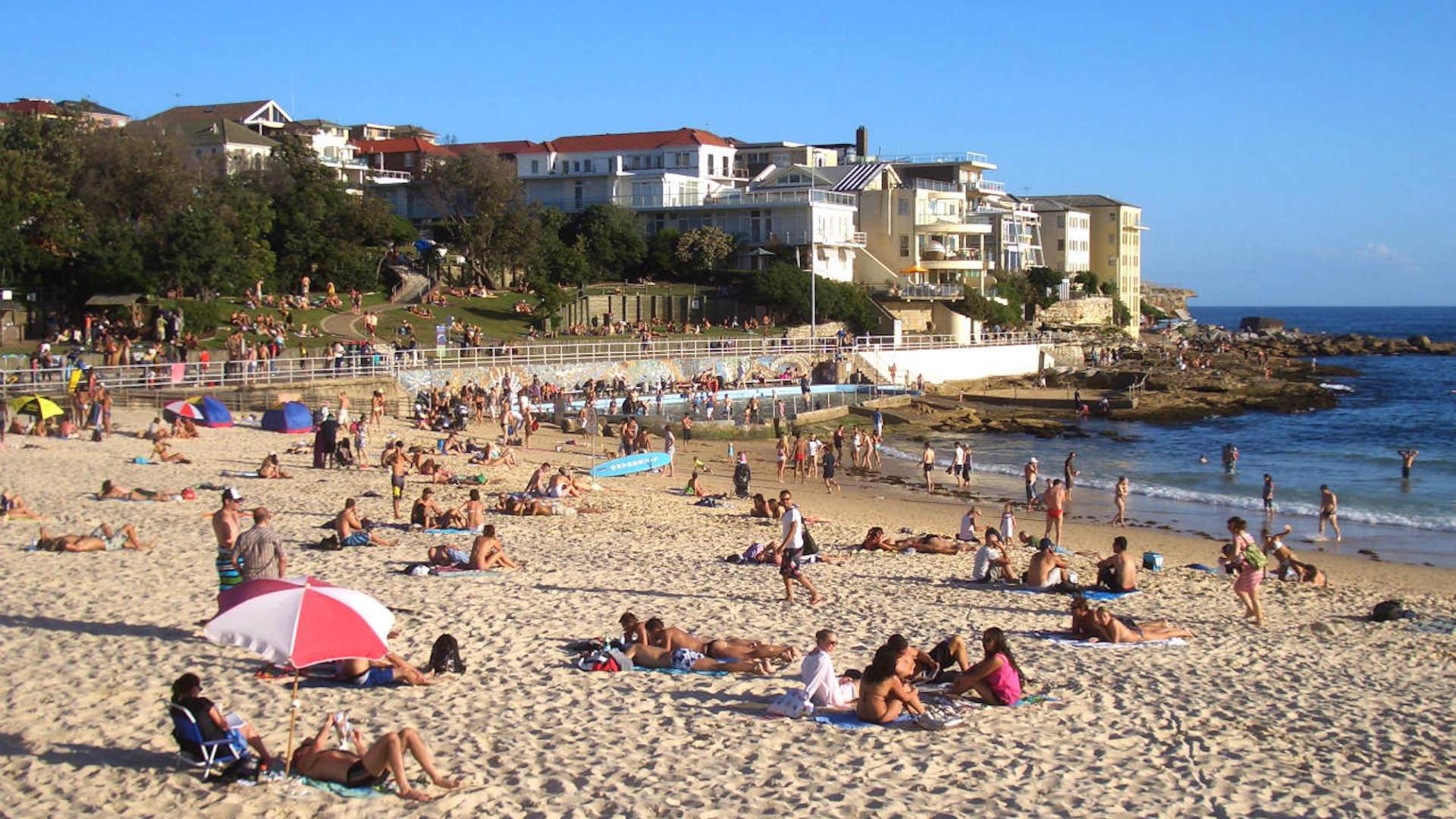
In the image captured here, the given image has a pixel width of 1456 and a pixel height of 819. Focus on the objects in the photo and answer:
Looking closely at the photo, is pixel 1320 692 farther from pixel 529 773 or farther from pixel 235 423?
pixel 235 423

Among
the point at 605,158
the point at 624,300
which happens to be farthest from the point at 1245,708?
the point at 605,158

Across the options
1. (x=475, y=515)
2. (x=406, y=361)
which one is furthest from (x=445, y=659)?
(x=406, y=361)

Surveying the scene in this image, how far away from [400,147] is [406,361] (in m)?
45.6

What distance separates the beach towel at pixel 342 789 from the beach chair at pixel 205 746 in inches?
17.4

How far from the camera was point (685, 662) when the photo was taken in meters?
10.7

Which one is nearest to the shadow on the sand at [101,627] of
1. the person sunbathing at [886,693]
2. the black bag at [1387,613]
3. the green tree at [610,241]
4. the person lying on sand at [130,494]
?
the person sunbathing at [886,693]

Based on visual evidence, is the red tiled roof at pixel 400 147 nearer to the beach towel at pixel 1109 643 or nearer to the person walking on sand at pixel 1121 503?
the person walking on sand at pixel 1121 503

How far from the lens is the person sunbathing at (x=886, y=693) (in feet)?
30.2

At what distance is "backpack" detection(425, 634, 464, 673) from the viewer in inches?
398

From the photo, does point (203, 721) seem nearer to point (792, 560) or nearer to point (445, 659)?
point (445, 659)

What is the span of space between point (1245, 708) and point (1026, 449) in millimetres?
26086

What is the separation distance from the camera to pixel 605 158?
7125cm

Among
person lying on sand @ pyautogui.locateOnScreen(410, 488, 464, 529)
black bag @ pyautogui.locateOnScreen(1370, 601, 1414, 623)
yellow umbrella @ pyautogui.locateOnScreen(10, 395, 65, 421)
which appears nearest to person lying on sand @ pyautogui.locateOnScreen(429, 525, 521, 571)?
person lying on sand @ pyautogui.locateOnScreen(410, 488, 464, 529)

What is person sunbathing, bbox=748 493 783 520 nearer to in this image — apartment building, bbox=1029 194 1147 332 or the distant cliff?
apartment building, bbox=1029 194 1147 332
